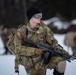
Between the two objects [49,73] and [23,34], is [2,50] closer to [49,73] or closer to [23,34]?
[49,73]

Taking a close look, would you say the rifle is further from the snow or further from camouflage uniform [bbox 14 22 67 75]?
the snow

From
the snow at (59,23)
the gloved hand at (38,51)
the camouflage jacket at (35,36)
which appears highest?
the camouflage jacket at (35,36)

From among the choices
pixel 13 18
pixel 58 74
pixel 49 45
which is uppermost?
pixel 49 45

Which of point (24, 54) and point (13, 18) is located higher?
point (24, 54)

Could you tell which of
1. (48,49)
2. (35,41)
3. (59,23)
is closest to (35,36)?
(35,41)

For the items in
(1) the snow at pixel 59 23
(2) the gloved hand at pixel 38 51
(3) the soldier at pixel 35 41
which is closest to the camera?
(2) the gloved hand at pixel 38 51

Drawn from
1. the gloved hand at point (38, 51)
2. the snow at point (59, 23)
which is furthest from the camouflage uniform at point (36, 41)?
the snow at point (59, 23)

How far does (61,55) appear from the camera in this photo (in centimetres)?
523

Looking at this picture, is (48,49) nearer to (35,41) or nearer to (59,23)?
(35,41)

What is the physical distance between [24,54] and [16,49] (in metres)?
0.11

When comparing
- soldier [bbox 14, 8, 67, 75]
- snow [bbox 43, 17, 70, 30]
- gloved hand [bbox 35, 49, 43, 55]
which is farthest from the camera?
snow [bbox 43, 17, 70, 30]

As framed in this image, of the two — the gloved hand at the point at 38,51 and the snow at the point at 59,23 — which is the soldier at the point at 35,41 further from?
the snow at the point at 59,23

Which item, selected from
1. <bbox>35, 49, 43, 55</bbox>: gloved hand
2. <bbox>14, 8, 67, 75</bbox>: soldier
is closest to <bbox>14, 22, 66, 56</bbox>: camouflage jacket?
<bbox>14, 8, 67, 75</bbox>: soldier

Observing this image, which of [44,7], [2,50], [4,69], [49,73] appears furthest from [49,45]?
[44,7]
